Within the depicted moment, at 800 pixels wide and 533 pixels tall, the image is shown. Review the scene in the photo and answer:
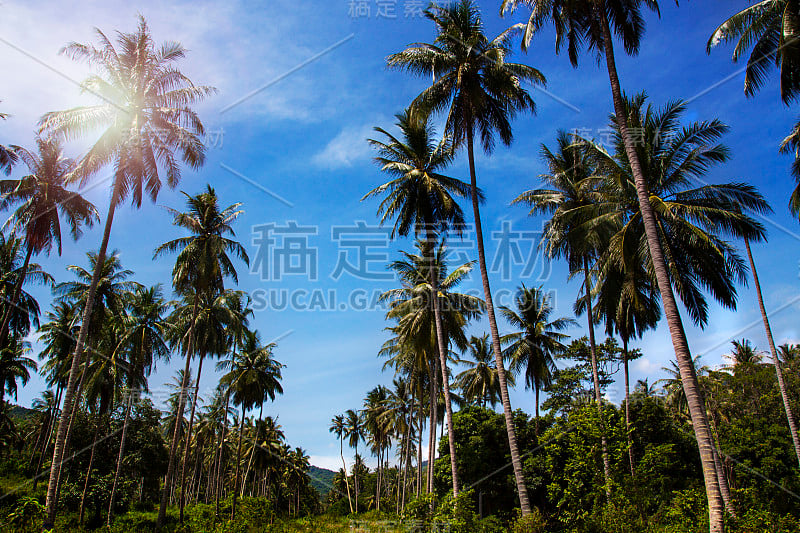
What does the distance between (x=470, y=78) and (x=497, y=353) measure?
10573 millimetres

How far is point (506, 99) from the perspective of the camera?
18.0m

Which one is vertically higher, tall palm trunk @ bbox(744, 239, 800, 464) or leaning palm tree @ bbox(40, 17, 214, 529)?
leaning palm tree @ bbox(40, 17, 214, 529)

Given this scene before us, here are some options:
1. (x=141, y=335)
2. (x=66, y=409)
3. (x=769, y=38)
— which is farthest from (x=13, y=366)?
(x=769, y=38)

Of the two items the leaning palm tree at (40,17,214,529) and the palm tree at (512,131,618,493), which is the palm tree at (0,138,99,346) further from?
the palm tree at (512,131,618,493)

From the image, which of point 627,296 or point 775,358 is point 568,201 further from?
point 775,358

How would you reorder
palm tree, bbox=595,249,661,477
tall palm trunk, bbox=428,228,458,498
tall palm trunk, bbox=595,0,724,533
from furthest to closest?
tall palm trunk, bbox=428,228,458,498
palm tree, bbox=595,249,661,477
tall palm trunk, bbox=595,0,724,533

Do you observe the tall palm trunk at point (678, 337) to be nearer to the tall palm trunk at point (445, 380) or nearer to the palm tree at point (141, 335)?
the tall palm trunk at point (445, 380)

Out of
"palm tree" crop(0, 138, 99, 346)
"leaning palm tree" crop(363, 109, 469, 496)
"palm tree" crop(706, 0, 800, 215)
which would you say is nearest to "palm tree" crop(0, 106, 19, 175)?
"palm tree" crop(0, 138, 99, 346)

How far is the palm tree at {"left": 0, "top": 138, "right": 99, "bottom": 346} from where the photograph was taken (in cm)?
2164

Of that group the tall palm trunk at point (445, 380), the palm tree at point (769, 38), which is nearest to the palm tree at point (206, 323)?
the tall palm trunk at point (445, 380)

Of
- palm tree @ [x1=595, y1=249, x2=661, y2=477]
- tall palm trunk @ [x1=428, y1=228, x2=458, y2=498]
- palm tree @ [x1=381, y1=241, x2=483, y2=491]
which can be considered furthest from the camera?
palm tree @ [x1=381, y1=241, x2=483, y2=491]

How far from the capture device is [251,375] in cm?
3541

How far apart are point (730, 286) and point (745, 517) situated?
6679 mm

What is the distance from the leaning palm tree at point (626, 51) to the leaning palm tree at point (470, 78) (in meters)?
2.93
